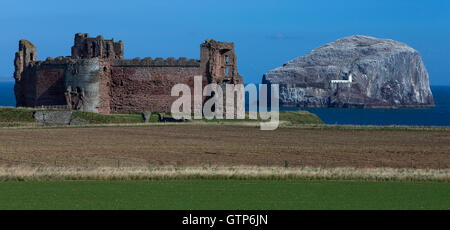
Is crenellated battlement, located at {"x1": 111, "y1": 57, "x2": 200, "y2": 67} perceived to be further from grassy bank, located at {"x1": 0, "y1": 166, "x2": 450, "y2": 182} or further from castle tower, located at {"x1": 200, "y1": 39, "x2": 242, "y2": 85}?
grassy bank, located at {"x1": 0, "y1": 166, "x2": 450, "y2": 182}

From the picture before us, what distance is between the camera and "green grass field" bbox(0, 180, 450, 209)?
18.7 m

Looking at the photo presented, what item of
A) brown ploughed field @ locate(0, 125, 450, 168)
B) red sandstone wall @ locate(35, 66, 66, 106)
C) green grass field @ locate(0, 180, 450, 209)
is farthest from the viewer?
red sandstone wall @ locate(35, 66, 66, 106)

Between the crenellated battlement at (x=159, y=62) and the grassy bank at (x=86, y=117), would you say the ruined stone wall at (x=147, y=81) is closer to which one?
the crenellated battlement at (x=159, y=62)

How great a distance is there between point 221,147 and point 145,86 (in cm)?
2431

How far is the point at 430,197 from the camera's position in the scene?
20.4m

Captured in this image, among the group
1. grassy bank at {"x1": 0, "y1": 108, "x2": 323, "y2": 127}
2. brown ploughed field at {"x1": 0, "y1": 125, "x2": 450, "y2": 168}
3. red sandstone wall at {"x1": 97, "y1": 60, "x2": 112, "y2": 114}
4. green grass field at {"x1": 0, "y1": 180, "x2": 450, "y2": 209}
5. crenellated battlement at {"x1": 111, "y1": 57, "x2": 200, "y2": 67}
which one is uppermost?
crenellated battlement at {"x1": 111, "y1": 57, "x2": 200, "y2": 67}

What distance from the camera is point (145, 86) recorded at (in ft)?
196

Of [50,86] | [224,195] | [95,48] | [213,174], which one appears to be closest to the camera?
[224,195]

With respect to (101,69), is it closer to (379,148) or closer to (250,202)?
(379,148)

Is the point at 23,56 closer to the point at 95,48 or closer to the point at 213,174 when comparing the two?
the point at 95,48

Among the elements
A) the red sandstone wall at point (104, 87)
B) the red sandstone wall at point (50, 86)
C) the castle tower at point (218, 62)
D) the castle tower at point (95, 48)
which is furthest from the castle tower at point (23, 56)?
the castle tower at point (218, 62)

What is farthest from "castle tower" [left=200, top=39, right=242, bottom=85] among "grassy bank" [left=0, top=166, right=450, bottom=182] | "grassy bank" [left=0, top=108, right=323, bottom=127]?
"grassy bank" [left=0, top=166, right=450, bottom=182]

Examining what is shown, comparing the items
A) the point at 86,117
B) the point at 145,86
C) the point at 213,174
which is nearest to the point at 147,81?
the point at 145,86

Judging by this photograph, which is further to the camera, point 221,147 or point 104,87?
point 104,87
